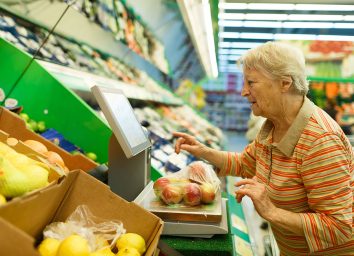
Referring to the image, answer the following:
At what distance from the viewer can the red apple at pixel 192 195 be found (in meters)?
1.62

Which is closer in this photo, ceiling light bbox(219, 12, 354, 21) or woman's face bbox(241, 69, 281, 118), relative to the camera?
woman's face bbox(241, 69, 281, 118)

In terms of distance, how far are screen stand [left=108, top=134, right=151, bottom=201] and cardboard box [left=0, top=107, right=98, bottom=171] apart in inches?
9.8

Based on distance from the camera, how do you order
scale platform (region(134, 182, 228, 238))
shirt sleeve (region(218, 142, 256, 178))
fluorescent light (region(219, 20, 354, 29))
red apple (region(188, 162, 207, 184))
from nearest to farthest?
scale platform (region(134, 182, 228, 238)) → red apple (region(188, 162, 207, 184)) → shirt sleeve (region(218, 142, 256, 178)) → fluorescent light (region(219, 20, 354, 29))

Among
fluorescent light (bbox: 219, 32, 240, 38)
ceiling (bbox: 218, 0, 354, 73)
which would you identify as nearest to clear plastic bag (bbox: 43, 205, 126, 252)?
ceiling (bbox: 218, 0, 354, 73)

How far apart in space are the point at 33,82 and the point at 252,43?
8560 mm

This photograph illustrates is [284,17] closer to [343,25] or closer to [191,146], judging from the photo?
[343,25]

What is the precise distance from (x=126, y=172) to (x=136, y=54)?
4.92 metres

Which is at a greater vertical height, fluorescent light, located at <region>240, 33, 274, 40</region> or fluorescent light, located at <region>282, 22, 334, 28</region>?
fluorescent light, located at <region>282, 22, 334, 28</region>

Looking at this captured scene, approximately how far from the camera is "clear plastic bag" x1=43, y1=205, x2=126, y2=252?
1.11 meters

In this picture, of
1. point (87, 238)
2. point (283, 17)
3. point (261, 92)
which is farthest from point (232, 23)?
point (87, 238)

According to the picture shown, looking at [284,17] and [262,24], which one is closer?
[284,17]

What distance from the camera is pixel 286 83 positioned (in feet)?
5.29

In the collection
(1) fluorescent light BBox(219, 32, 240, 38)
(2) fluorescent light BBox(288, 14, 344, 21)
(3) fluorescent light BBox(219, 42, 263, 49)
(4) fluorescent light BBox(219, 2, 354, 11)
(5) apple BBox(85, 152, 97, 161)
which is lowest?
(5) apple BBox(85, 152, 97, 161)

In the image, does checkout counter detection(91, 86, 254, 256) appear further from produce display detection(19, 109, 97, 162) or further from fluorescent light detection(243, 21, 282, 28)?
fluorescent light detection(243, 21, 282, 28)
